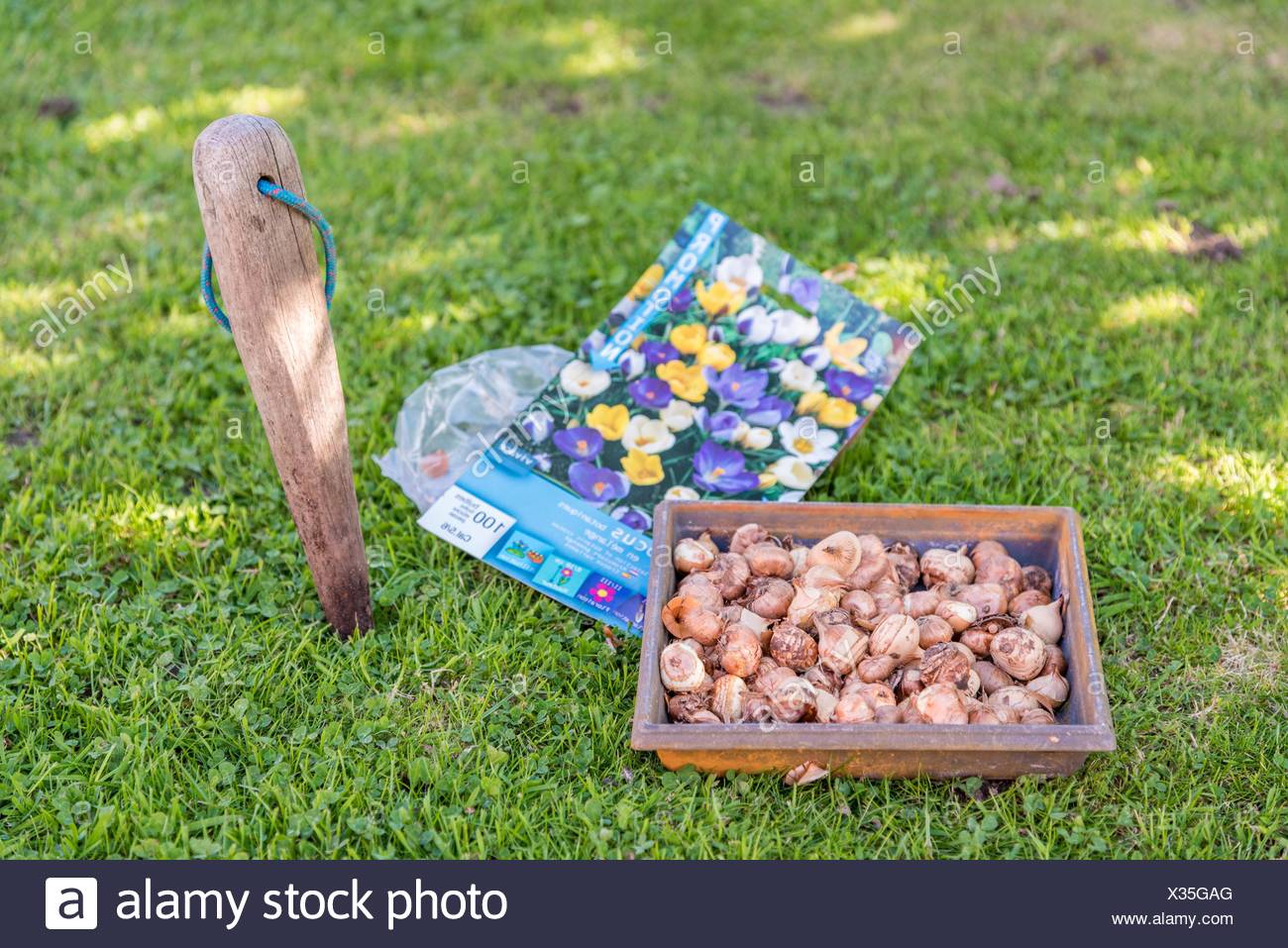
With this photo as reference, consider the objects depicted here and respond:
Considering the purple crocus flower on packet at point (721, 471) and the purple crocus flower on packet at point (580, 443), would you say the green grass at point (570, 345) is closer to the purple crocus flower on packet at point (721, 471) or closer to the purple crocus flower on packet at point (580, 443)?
the purple crocus flower on packet at point (721, 471)

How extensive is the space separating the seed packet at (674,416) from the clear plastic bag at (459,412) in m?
0.08

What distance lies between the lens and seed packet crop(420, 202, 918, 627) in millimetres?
3066

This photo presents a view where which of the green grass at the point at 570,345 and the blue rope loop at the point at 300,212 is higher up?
the blue rope loop at the point at 300,212

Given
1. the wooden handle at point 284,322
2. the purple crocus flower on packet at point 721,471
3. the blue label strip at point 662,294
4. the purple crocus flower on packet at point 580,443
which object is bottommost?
the purple crocus flower on packet at point 721,471

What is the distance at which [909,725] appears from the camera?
231cm

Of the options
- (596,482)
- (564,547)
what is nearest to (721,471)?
(596,482)

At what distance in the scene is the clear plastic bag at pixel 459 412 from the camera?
3.27 meters

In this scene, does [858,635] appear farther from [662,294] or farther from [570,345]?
[570,345]

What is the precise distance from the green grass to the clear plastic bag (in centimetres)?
7

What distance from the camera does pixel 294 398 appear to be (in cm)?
233

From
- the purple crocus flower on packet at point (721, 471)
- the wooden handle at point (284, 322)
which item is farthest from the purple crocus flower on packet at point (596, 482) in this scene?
the wooden handle at point (284, 322)

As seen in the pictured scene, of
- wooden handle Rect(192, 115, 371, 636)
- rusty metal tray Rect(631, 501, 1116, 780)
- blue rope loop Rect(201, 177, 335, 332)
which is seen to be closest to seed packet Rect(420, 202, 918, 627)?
rusty metal tray Rect(631, 501, 1116, 780)

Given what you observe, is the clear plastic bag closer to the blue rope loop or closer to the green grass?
the green grass
